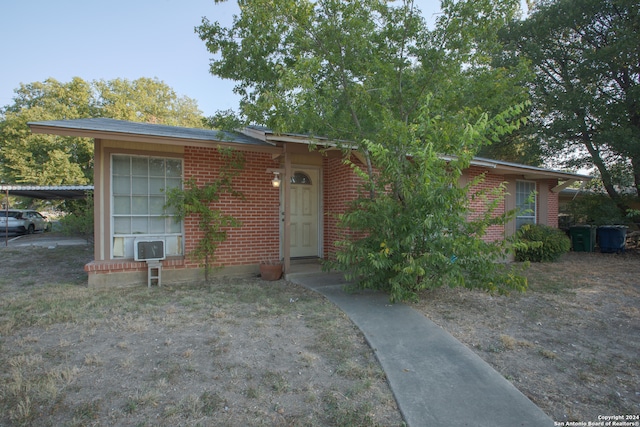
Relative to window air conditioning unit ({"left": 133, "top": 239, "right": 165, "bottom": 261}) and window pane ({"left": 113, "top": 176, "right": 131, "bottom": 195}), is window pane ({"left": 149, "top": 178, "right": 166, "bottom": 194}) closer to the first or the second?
window pane ({"left": 113, "top": 176, "right": 131, "bottom": 195})

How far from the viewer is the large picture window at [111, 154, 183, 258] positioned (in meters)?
6.14

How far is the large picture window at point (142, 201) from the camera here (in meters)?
6.14

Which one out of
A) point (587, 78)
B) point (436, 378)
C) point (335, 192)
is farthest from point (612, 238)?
point (436, 378)

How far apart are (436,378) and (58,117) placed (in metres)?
26.8

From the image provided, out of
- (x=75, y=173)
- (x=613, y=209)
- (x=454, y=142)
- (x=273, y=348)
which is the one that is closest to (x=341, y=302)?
(x=273, y=348)

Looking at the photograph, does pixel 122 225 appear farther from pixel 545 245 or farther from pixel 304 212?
pixel 545 245

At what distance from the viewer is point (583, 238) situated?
12.3 meters

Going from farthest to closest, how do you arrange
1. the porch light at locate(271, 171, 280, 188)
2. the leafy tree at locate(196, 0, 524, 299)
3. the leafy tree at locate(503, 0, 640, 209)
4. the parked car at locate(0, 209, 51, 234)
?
the parked car at locate(0, 209, 51, 234) → the leafy tree at locate(503, 0, 640, 209) → the porch light at locate(271, 171, 280, 188) → the leafy tree at locate(196, 0, 524, 299)

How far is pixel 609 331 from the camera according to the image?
4191 mm

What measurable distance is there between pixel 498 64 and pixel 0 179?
27.1 m

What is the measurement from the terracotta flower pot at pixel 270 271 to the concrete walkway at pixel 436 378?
225 centimetres

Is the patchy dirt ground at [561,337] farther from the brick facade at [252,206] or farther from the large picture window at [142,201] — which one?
the large picture window at [142,201]

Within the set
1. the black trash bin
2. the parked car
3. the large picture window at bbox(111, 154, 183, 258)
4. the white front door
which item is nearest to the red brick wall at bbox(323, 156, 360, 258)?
the white front door

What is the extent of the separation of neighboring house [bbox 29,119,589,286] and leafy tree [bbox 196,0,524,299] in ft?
2.96
